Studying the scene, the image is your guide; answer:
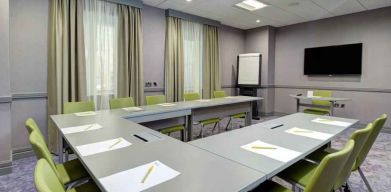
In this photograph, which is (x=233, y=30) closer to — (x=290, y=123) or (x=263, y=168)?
(x=290, y=123)

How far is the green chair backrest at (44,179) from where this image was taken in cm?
76

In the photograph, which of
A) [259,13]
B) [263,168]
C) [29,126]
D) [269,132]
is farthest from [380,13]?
[29,126]

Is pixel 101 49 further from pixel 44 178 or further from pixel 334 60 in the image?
pixel 334 60

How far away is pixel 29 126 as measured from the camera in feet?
5.20

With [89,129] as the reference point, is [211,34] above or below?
above

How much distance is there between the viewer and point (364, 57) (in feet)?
15.7

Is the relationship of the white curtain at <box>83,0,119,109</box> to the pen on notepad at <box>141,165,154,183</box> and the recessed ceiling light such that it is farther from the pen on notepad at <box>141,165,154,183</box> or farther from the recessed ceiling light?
the pen on notepad at <box>141,165,154,183</box>

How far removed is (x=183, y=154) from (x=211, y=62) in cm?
450

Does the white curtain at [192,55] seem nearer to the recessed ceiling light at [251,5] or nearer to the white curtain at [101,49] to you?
the recessed ceiling light at [251,5]

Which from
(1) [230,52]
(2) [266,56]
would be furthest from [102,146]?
(2) [266,56]

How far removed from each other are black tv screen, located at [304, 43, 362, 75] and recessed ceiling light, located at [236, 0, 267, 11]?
6.76ft

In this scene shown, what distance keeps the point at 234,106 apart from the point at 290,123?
1.75 meters

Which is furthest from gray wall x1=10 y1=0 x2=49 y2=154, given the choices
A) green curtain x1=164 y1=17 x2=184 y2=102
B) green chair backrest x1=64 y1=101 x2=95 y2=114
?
green curtain x1=164 y1=17 x2=184 y2=102

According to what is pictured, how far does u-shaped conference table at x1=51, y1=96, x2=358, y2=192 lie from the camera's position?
978 millimetres
